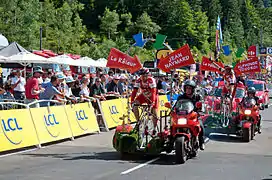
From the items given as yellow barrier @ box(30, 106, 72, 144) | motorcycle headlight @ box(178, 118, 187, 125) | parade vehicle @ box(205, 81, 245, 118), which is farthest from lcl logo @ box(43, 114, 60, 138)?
parade vehicle @ box(205, 81, 245, 118)

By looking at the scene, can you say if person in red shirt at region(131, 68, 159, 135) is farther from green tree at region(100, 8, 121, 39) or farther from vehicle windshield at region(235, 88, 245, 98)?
green tree at region(100, 8, 121, 39)

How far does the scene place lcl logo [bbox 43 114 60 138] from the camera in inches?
535

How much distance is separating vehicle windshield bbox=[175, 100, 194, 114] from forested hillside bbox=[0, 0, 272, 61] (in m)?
33.2

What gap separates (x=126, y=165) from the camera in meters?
10.6

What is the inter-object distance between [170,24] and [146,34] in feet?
50.0

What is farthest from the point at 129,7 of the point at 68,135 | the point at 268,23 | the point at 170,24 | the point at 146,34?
the point at 68,135

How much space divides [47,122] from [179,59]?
398 cm

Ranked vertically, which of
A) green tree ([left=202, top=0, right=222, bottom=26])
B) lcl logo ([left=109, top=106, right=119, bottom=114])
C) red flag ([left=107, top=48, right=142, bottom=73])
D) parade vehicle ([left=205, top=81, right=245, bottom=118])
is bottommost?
lcl logo ([left=109, top=106, right=119, bottom=114])

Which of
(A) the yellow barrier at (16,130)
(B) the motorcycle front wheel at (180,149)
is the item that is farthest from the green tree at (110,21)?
(B) the motorcycle front wheel at (180,149)

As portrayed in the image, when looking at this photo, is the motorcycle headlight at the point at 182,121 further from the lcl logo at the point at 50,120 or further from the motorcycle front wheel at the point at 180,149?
the lcl logo at the point at 50,120

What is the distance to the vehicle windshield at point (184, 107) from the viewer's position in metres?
11.4

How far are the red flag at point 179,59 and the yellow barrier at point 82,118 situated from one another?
2.98m

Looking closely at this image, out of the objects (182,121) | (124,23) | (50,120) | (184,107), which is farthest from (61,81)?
(124,23)

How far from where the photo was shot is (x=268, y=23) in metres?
168
